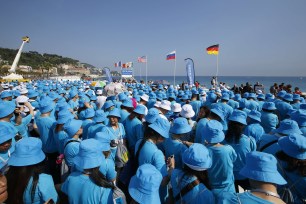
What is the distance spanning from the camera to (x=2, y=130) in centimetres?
275

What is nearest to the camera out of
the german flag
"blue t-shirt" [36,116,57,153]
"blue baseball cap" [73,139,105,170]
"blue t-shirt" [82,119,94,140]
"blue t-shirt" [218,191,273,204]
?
"blue t-shirt" [218,191,273,204]

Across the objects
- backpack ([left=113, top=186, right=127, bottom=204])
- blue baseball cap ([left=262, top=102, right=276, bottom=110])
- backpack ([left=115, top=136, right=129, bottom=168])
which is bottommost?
backpack ([left=115, top=136, right=129, bottom=168])

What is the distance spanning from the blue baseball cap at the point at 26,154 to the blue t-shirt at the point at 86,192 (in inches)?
18.7

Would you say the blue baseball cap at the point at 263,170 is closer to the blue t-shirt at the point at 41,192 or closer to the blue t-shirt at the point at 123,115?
the blue t-shirt at the point at 41,192

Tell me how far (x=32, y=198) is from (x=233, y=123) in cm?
322

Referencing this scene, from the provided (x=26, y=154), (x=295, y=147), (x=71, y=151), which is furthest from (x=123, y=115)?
(x=295, y=147)

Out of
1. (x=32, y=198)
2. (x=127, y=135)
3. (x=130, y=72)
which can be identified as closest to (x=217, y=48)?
(x=130, y=72)

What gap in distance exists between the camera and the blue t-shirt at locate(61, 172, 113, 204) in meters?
2.09

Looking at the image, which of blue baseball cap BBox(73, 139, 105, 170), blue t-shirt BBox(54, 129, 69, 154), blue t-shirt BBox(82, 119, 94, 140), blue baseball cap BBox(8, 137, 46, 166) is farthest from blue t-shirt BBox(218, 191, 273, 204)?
blue t-shirt BBox(82, 119, 94, 140)

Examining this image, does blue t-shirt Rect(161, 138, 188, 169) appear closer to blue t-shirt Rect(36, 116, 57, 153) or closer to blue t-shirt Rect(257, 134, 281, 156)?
blue t-shirt Rect(257, 134, 281, 156)

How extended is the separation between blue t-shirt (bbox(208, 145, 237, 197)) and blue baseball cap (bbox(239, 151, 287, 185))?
3.04ft

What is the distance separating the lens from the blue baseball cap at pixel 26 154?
207 cm

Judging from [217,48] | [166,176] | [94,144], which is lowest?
[166,176]

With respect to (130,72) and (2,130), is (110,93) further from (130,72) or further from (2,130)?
(130,72)
